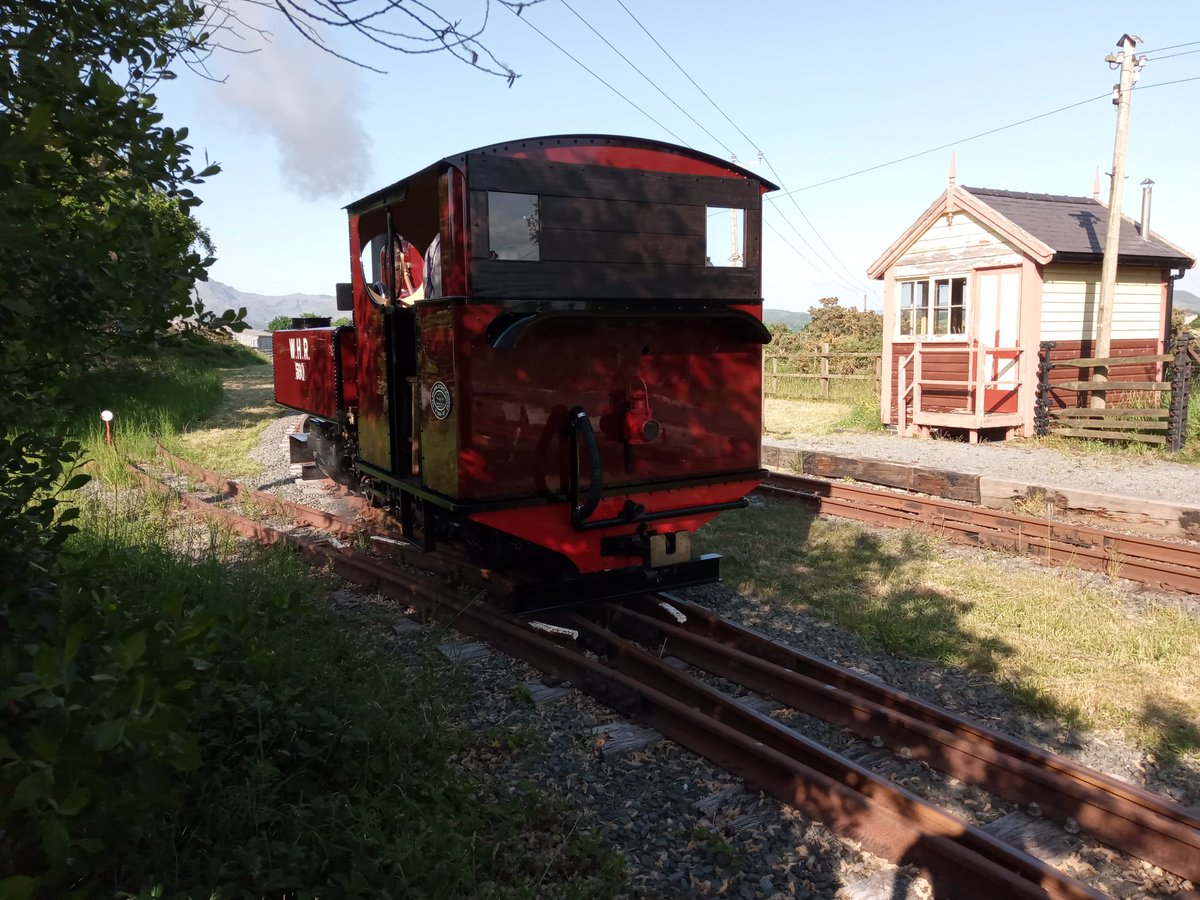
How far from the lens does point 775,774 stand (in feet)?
12.2

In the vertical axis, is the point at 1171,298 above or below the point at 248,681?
above

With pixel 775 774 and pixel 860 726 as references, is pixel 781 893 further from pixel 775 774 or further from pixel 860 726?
pixel 860 726

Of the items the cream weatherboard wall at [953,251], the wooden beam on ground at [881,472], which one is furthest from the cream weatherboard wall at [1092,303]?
the wooden beam on ground at [881,472]

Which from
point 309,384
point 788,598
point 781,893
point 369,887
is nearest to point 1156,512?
point 788,598

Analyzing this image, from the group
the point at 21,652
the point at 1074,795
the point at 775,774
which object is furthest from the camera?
the point at 775,774

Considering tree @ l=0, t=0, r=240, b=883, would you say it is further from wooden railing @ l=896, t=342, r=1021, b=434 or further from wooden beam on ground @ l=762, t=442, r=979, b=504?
wooden railing @ l=896, t=342, r=1021, b=434

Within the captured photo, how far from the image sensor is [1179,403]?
11.4 meters

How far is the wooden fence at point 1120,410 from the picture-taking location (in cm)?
1145

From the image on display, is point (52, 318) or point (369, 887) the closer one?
point (52, 318)

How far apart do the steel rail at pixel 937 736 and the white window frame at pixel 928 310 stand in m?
11.2

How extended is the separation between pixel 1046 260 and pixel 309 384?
37.5 ft

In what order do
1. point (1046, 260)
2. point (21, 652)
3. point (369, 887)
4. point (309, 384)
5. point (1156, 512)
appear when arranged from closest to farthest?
point (21, 652)
point (369, 887)
point (1156, 512)
point (309, 384)
point (1046, 260)

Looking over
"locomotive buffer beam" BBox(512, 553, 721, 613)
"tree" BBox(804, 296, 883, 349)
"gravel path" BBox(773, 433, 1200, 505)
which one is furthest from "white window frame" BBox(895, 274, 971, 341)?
"tree" BBox(804, 296, 883, 349)

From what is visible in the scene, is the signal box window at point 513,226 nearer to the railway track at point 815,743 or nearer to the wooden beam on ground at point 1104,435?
the railway track at point 815,743
